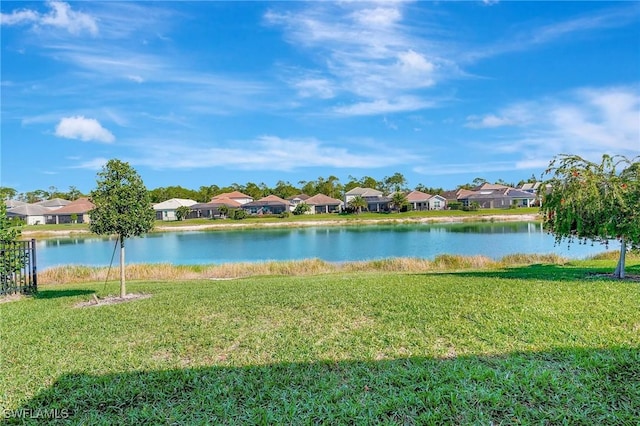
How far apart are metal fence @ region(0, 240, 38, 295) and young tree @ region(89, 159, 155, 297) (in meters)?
2.33

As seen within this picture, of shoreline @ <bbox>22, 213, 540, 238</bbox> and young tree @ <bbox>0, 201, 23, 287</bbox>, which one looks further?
shoreline @ <bbox>22, 213, 540, 238</bbox>

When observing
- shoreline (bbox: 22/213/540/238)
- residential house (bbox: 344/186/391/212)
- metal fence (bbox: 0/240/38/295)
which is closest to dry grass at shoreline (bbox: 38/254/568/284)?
metal fence (bbox: 0/240/38/295)

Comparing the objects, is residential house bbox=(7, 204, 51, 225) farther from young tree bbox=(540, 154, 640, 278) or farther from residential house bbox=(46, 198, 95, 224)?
young tree bbox=(540, 154, 640, 278)

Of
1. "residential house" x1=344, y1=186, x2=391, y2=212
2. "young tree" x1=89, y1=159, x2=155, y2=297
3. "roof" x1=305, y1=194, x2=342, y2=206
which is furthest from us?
"roof" x1=305, y1=194, x2=342, y2=206

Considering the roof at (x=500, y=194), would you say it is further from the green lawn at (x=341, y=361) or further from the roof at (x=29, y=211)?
the roof at (x=29, y=211)

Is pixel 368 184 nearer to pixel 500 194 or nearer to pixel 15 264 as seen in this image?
Answer: pixel 500 194

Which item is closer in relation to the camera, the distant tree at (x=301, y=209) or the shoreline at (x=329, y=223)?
the shoreline at (x=329, y=223)

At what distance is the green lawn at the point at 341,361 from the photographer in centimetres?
357

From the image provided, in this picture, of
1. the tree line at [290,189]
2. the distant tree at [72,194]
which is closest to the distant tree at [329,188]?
the tree line at [290,189]

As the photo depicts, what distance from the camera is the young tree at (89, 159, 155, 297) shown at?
8.55 metres

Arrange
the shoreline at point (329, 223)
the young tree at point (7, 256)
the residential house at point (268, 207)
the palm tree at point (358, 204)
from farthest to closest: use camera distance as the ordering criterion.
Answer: the residential house at point (268, 207)
the palm tree at point (358, 204)
the shoreline at point (329, 223)
the young tree at point (7, 256)

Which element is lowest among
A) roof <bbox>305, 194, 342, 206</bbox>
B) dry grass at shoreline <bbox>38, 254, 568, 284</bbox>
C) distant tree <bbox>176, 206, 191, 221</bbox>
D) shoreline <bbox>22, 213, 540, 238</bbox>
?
dry grass at shoreline <bbox>38, 254, 568, 284</bbox>

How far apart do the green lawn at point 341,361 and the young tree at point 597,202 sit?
2540 mm

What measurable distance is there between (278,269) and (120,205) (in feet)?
31.8
